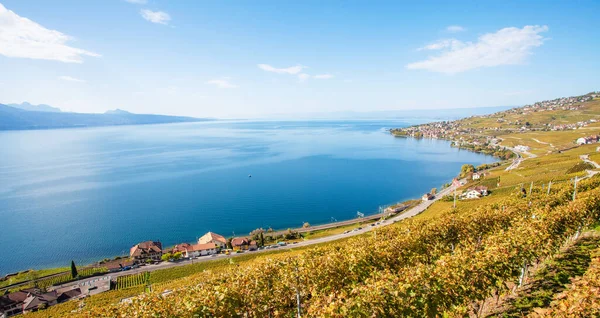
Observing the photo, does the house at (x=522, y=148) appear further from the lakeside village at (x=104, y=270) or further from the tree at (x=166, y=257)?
the tree at (x=166, y=257)

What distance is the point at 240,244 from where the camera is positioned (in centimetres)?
5966

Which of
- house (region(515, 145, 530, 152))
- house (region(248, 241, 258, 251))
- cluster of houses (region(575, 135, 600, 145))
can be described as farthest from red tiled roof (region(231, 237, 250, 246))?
cluster of houses (region(575, 135, 600, 145))

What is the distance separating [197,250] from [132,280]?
12405 mm

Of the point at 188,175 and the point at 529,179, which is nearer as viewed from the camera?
the point at 529,179

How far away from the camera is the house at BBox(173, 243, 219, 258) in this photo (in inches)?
2240

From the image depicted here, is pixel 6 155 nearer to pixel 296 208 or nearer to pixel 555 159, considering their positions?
pixel 296 208

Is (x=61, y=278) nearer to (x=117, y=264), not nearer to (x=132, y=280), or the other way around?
(x=117, y=264)

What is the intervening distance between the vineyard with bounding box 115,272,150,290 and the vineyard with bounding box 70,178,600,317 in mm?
34436

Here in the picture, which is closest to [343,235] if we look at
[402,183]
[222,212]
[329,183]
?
[222,212]

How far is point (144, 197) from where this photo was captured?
97.8 metres

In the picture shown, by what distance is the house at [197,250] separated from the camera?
5691cm

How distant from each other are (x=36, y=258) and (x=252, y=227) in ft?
149

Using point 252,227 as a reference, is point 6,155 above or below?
above

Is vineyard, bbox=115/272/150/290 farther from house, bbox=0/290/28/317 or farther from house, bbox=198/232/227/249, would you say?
house, bbox=198/232/227/249
